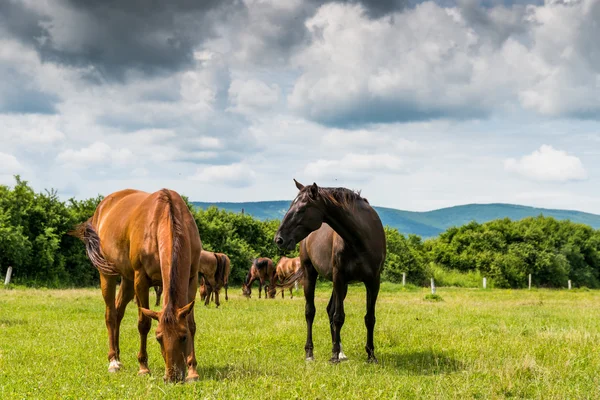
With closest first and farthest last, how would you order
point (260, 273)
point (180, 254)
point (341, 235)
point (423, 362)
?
point (180, 254)
point (341, 235)
point (423, 362)
point (260, 273)

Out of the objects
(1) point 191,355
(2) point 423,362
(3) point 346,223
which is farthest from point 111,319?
(2) point 423,362

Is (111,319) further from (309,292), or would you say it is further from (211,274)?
(211,274)

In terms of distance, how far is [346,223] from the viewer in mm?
8438

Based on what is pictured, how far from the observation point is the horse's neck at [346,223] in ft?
27.7

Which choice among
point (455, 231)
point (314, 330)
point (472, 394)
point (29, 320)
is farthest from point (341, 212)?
point (455, 231)

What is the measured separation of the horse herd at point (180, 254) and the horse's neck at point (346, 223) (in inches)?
0.6

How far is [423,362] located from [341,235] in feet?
7.79

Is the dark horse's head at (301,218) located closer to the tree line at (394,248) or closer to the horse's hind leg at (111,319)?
the horse's hind leg at (111,319)

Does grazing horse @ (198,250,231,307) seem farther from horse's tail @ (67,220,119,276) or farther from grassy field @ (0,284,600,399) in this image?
horse's tail @ (67,220,119,276)

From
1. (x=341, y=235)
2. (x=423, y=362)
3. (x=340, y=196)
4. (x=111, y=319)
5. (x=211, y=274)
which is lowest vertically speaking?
(x=423, y=362)

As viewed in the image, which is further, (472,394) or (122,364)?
(122,364)

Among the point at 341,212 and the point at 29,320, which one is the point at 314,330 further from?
the point at 29,320

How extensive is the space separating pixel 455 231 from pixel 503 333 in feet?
177

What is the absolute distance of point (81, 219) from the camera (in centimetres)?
3425
